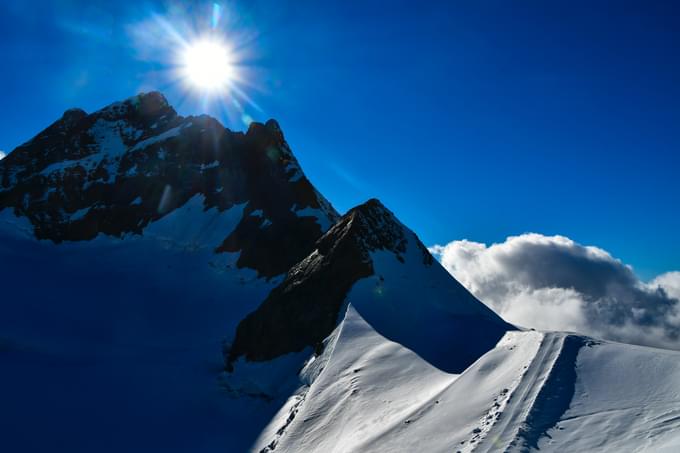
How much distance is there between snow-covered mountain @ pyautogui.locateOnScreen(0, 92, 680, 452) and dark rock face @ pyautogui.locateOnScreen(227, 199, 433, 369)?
7.4 inches

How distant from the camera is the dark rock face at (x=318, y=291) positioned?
3192 centimetres

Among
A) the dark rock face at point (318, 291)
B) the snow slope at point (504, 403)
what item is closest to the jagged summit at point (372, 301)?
the dark rock face at point (318, 291)

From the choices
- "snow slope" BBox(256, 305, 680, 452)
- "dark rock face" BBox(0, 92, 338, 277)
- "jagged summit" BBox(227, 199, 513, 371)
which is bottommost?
"snow slope" BBox(256, 305, 680, 452)

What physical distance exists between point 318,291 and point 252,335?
321 inches

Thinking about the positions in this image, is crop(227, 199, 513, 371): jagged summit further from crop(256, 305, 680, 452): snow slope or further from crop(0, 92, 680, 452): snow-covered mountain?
crop(256, 305, 680, 452): snow slope

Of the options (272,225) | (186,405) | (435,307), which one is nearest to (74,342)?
(186,405)

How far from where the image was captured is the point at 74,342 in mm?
41844

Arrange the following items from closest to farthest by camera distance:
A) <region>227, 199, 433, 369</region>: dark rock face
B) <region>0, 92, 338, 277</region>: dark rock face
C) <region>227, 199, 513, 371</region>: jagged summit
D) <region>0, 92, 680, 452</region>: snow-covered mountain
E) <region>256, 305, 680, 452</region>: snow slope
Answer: <region>256, 305, 680, 452</region>: snow slope, <region>0, 92, 680, 452</region>: snow-covered mountain, <region>227, 199, 513, 371</region>: jagged summit, <region>227, 199, 433, 369</region>: dark rock face, <region>0, 92, 338, 277</region>: dark rock face

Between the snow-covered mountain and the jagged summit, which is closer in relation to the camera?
the snow-covered mountain

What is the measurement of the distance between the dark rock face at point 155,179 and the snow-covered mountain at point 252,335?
0.42 meters

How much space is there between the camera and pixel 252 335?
3644cm

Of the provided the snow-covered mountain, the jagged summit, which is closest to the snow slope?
the snow-covered mountain

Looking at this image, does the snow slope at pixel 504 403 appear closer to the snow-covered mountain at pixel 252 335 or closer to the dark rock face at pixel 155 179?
the snow-covered mountain at pixel 252 335

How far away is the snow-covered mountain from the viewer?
13.7 m
